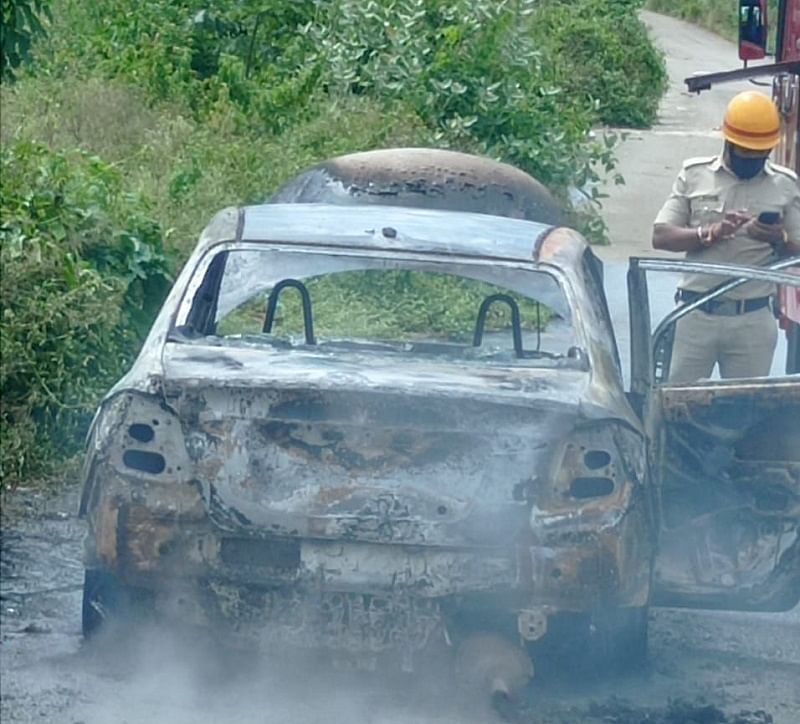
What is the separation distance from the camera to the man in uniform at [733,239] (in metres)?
6.89

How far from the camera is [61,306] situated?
7.68m

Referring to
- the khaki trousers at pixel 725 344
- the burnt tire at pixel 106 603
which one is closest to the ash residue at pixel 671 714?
the burnt tire at pixel 106 603

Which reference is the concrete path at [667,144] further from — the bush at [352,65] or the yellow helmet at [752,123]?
the yellow helmet at [752,123]

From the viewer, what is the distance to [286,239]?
579cm

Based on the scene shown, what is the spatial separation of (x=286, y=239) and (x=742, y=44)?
4434 millimetres

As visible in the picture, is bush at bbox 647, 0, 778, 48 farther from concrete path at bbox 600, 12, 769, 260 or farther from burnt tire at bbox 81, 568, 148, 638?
burnt tire at bbox 81, 568, 148, 638

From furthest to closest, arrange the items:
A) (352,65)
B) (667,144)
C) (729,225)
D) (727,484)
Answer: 1. (667,144)
2. (352,65)
3. (729,225)
4. (727,484)

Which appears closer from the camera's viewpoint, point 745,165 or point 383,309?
point 745,165

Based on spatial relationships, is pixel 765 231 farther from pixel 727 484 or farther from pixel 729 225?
pixel 727 484

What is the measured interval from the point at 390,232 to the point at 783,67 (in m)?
3.86

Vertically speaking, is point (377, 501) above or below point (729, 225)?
below

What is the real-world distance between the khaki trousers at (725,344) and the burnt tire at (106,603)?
8.44ft

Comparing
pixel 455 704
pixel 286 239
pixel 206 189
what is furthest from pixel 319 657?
pixel 206 189

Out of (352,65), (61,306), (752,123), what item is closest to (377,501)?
(752,123)
